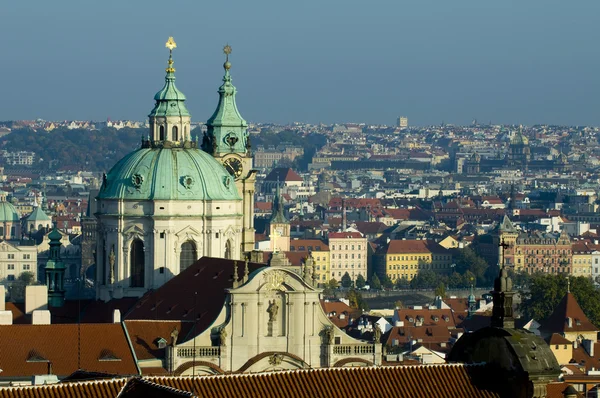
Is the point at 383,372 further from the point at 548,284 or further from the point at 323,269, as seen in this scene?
the point at 323,269

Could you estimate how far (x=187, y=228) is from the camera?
2623 inches

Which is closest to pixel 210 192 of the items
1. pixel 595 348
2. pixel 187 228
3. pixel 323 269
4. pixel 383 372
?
pixel 187 228

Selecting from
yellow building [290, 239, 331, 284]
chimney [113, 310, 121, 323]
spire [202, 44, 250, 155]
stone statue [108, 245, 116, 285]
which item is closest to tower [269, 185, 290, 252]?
yellow building [290, 239, 331, 284]

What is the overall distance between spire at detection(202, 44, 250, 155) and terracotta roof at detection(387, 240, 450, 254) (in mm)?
83221

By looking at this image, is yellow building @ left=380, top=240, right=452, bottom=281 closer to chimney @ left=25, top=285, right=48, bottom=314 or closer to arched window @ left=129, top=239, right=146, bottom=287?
arched window @ left=129, top=239, right=146, bottom=287

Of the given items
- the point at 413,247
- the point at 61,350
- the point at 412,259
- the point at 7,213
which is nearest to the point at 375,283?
the point at 412,259

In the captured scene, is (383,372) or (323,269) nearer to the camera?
(383,372)

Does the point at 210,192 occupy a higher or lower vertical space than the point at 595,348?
higher

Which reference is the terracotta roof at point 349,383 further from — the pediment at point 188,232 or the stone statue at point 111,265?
the stone statue at point 111,265

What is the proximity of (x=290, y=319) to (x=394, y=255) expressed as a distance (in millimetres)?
103766

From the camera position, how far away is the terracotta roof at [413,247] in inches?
6280

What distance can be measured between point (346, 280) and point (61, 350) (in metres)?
99.3

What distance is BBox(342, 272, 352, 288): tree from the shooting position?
485 feet

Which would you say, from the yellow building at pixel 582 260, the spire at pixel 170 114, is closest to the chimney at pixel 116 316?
the spire at pixel 170 114
